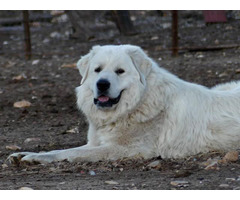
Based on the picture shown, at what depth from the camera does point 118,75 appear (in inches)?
220

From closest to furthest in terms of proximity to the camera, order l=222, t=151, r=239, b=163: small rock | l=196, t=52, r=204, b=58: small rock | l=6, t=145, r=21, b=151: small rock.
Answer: l=222, t=151, r=239, b=163: small rock, l=6, t=145, r=21, b=151: small rock, l=196, t=52, r=204, b=58: small rock

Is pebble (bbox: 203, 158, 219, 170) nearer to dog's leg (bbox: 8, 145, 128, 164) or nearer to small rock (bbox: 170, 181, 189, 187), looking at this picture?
small rock (bbox: 170, 181, 189, 187)

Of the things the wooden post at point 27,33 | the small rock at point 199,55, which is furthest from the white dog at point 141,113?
the wooden post at point 27,33

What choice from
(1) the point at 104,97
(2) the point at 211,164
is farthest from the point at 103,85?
(2) the point at 211,164

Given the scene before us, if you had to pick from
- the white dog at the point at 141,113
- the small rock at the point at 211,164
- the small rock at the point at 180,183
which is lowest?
the small rock at the point at 211,164

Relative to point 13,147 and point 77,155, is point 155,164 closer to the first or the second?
point 77,155

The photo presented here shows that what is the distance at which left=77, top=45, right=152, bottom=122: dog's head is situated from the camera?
5.55 meters

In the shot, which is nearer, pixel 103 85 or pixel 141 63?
pixel 103 85

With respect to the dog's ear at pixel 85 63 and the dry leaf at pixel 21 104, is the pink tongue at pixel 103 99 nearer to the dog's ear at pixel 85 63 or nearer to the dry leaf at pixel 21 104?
the dog's ear at pixel 85 63

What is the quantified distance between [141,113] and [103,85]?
21.9 inches

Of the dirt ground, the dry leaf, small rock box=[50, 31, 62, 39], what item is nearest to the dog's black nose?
the dirt ground

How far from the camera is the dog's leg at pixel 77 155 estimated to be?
18.1ft

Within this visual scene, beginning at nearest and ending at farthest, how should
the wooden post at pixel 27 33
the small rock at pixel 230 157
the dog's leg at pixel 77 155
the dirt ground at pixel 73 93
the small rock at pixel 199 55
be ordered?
1. the dirt ground at pixel 73 93
2. the small rock at pixel 230 157
3. the dog's leg at pixel 77 155
4. the small rock at pixel 199 55
5. the wooden post at pixel 27 33

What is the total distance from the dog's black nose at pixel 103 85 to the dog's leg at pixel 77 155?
2.00ft
